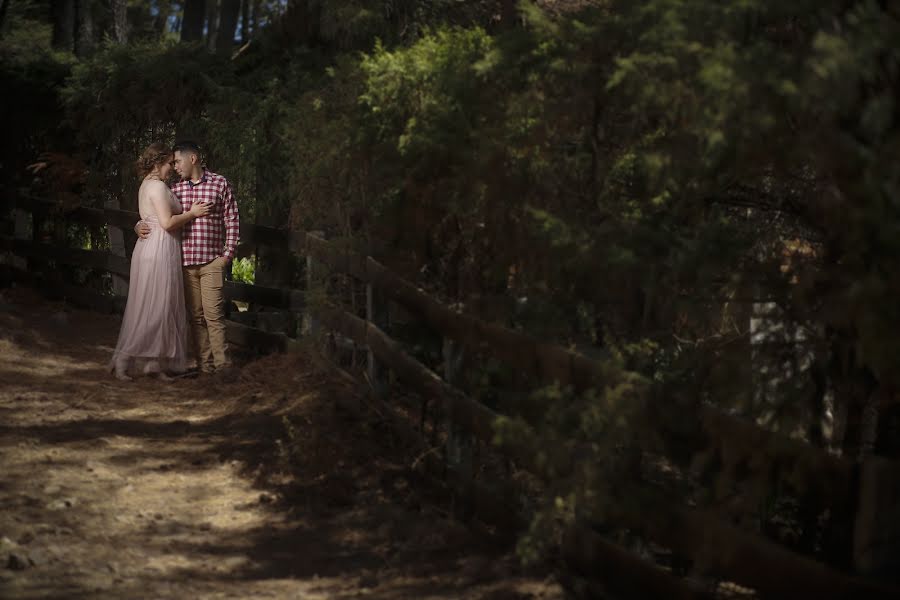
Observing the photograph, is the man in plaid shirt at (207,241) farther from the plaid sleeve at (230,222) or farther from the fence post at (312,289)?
the fence post at (312,289)

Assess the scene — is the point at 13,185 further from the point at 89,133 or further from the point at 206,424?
the point at 206,424

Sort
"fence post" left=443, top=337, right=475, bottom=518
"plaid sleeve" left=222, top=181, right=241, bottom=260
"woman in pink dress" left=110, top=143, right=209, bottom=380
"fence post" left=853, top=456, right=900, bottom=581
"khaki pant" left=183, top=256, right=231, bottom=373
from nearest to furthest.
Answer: "fence post" left=853, top=456, right=900, bottom=581
"fence post" left=443, top=337, right=475, bottom=518
"plaid sleeve" left=222, top=181, right=241, bottom=260
"woman in pink dress" left=110, top=143, right=209, bottom=380
"khaki pant" left=183, top=256, right=231, bottom=373

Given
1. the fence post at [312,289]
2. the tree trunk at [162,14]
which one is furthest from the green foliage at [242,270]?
the tree trunk at [162,14]

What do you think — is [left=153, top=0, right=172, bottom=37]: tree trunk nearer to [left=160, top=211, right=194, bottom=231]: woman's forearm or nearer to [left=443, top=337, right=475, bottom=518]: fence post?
[left=160, top=211, right=194, bottom=231]: woman's forearm

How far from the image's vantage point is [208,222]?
35.6 feet

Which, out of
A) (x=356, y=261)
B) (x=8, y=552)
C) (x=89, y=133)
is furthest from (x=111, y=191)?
(x=8, y=552)

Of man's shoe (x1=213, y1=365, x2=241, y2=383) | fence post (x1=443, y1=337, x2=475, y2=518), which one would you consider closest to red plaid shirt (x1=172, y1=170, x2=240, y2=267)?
man's shoe (x1=213, y1=365, x2=241, y2=383)

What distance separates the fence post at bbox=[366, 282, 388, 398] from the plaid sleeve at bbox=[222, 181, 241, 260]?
→ 2.61m

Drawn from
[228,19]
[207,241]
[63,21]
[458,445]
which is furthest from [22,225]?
[228,19]

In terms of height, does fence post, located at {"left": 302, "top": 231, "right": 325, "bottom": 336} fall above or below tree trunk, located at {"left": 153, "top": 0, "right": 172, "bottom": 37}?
below

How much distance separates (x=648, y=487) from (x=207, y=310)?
21.1 feet

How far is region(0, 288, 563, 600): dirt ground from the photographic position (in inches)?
229

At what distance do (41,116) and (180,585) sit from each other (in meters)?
11.7

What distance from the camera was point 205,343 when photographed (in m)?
11.3
